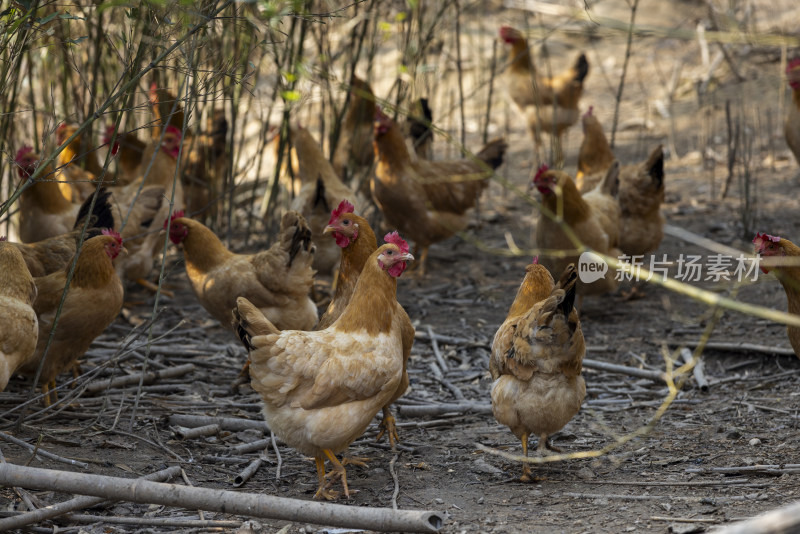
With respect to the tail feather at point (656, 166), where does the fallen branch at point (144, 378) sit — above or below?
below

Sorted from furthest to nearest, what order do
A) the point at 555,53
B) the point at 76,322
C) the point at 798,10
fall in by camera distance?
the point at 555,53, the point at 798,10, the point at 76,322

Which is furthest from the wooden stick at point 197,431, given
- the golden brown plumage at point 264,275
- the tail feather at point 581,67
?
the tail feather at point 581,67

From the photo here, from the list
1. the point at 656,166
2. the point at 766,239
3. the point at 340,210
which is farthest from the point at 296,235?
the point at 656,166

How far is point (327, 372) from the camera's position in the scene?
13.2 ft

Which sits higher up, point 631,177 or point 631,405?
point 631,177

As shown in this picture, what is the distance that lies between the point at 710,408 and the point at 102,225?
186 inches

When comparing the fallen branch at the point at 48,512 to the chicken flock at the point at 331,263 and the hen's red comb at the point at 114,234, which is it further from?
the hen's red comb at the point at 114,234

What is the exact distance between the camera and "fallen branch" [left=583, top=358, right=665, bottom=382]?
584 cm

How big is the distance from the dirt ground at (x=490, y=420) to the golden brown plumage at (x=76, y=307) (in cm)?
26

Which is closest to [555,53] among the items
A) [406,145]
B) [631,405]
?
[406,145]

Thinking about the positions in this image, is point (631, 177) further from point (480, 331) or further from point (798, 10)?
point (798, 10)

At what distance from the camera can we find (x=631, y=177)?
7.80m

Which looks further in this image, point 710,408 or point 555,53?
point 555,53

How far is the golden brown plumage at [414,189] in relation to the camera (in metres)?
8.20
